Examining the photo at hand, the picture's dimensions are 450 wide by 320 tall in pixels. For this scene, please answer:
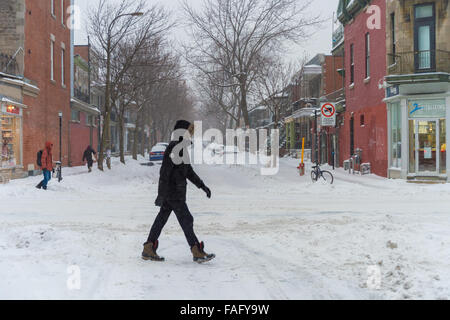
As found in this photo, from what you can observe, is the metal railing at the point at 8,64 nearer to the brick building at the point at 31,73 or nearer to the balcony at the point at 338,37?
the brick building at the point at 31,73

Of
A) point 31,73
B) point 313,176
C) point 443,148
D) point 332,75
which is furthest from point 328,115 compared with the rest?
point 332,75

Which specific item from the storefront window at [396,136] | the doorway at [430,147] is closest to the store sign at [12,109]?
the storefront window at [396,136]

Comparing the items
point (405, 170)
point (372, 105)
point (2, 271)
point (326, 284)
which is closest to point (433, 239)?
point (326, 284)

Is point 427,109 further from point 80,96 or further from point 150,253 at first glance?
point 80,96

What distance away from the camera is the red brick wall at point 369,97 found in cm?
2264

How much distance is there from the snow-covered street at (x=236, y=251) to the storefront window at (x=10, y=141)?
7811 mm

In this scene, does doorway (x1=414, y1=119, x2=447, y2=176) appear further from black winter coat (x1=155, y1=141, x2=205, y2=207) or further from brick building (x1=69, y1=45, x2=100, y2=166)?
brick building (x1=69, y1=45, x2=100, y2=166)

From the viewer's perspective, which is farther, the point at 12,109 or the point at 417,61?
the point at 12,109

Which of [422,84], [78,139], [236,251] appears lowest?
[236,251]

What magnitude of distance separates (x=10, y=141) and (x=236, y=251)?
16711 mm

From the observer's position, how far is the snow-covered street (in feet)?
17.0

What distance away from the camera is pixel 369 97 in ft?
80.8
